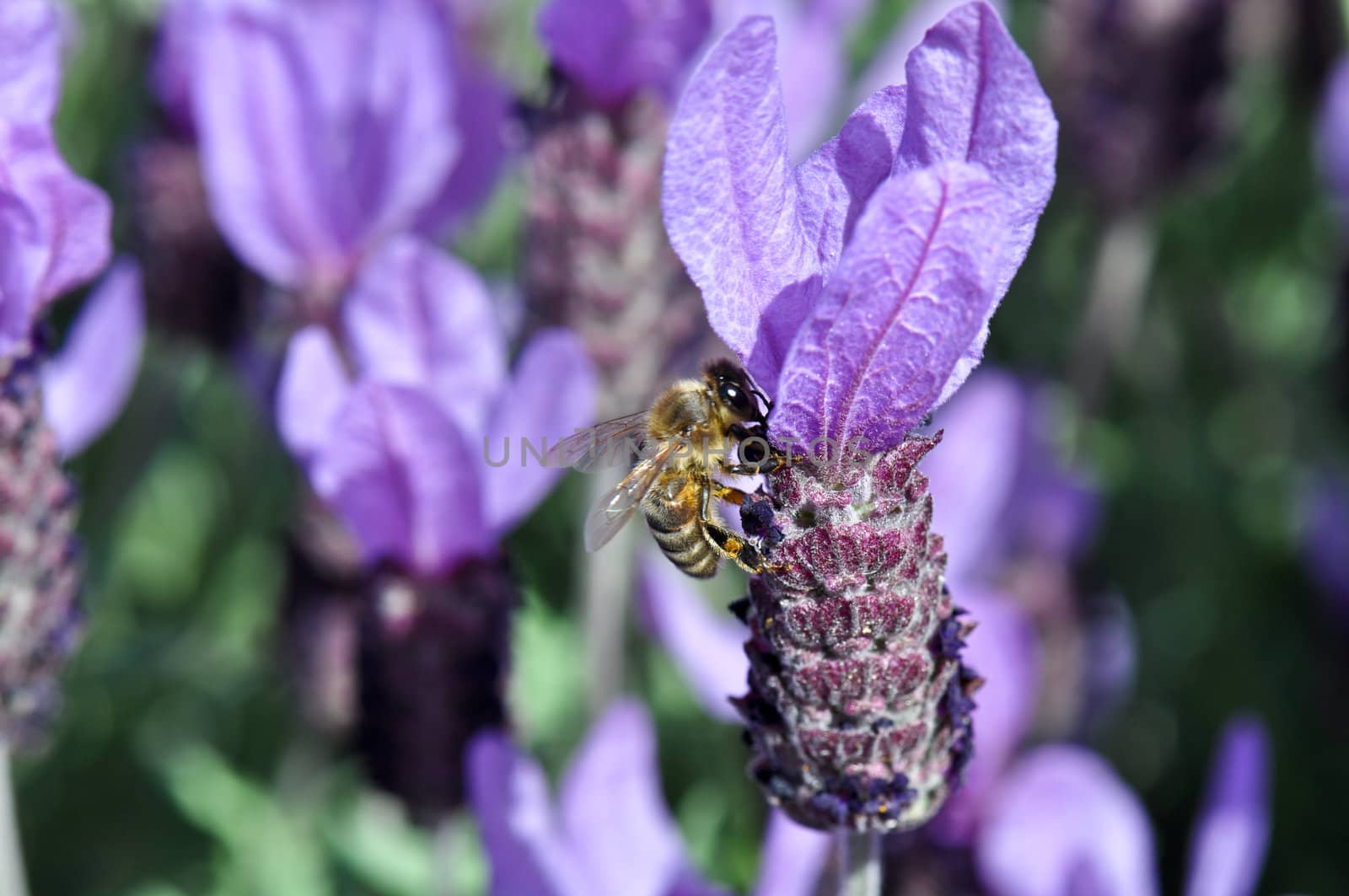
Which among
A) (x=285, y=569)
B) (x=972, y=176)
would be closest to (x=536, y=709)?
(x=285, y=569)

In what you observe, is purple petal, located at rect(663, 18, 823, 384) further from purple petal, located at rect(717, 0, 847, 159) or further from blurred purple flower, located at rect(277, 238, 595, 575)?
purple petal, located at rect(717, 0, 847, 159)

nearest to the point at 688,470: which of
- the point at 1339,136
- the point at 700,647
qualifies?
the point at 700,647

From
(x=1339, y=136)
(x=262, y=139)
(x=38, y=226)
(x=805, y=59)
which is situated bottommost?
(x=38, y=226)

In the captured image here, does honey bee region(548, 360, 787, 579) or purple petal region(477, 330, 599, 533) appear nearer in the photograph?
honey bee region(548, 360, 787, 579)

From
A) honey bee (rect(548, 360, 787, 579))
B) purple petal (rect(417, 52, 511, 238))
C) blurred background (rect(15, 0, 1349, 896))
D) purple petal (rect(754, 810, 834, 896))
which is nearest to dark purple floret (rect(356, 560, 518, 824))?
blurred background (rect(15, 0, 1349, 896))

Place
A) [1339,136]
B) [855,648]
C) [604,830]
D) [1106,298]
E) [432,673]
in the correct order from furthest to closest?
[1106,298] < [1339,136] < [432,673] < [604,830] < [855,648]

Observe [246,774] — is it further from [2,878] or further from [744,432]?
[744,432]

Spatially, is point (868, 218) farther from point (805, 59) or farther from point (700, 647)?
point (805, 59)
